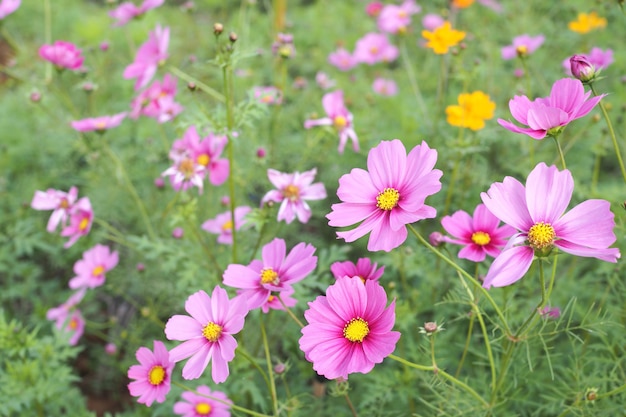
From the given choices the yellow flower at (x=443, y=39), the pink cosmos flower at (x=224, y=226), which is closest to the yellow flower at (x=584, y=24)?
the yellow flower at (x=443, y=39)

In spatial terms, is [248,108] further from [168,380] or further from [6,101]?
[6,101]

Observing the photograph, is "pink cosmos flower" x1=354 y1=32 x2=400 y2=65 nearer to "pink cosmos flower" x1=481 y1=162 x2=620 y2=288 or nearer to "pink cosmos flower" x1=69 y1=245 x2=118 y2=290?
"pink cosmos flower" x1=69 y1=245 x2=118 y2=290

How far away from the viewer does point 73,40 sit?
354 cm

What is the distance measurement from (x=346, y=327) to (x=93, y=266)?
1.16 meters

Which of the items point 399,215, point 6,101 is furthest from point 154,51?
point 6,101

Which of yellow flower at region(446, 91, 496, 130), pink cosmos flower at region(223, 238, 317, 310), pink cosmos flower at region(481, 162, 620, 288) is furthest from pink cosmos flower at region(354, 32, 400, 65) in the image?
pink cosmos flower at region(481, 162, 620, 288)

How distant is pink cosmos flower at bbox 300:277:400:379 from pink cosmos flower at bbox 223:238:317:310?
112 millimetres

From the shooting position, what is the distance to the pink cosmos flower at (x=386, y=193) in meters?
0.86

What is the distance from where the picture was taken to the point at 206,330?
97 cm

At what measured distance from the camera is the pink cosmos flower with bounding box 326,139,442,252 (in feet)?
2.81

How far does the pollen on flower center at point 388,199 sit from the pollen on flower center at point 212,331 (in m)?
0.35

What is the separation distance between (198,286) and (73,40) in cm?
263

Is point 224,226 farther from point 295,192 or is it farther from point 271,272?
point 271,272

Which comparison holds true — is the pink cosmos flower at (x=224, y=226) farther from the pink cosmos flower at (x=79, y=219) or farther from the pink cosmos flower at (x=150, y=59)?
the pink cosmos flower at (x=150, y=59)
